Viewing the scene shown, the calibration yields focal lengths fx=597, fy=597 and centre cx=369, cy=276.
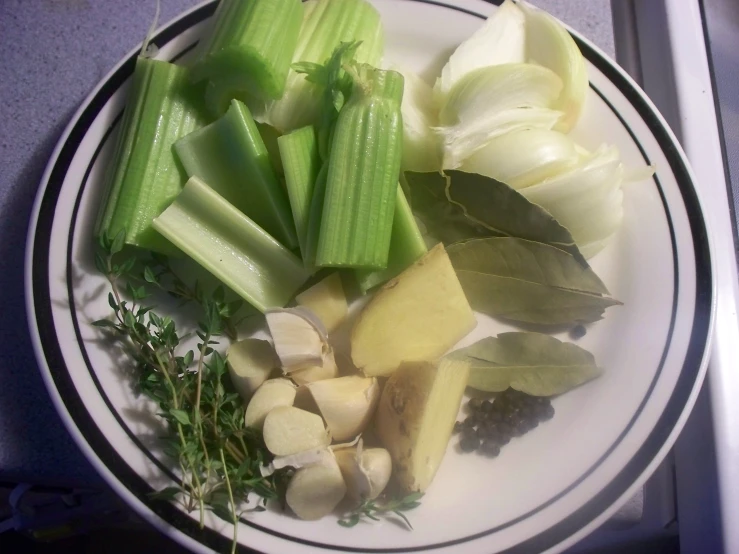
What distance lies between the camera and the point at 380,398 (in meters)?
0.71

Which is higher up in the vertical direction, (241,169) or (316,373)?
(241,169)

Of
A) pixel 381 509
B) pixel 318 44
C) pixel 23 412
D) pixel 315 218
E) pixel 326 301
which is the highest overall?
pixel 318 44

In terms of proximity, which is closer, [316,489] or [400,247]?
[316,489]

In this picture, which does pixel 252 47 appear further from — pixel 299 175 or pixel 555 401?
pixel 555 401

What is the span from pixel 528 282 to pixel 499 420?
0.59 feet

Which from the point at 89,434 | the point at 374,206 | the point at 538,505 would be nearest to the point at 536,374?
the point at 538,505

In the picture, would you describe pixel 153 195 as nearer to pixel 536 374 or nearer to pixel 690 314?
pixel 536 374

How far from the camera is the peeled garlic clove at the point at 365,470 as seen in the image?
0.64 m

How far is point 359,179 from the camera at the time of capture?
738 millimetres

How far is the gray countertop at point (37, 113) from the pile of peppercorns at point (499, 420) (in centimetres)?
49

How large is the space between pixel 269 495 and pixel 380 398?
0.55 ft

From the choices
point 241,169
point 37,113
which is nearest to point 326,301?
point 241,169

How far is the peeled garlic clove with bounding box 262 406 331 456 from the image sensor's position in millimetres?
636

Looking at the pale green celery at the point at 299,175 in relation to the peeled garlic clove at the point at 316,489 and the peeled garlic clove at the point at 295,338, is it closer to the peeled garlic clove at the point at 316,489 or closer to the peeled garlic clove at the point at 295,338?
the peeled garlic clove at the point at 295,338
